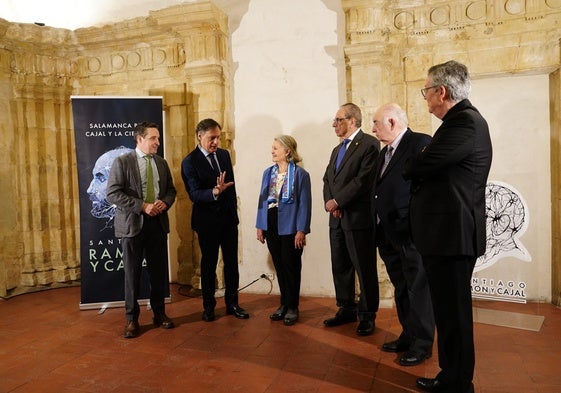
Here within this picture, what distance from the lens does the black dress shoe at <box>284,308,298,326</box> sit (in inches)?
152

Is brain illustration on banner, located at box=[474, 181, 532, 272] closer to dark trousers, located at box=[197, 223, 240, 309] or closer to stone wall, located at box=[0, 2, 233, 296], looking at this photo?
dark trousers, located at box=[197, 223, 240, 309]

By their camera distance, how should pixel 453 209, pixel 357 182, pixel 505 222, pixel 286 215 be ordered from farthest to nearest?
pixel 505 222
pixel 286 215
pixel 357 182
pixel 453 209

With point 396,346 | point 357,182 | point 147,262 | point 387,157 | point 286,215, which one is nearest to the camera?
point 387,157

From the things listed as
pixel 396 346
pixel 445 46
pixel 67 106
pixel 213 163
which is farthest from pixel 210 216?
pixel 67 106

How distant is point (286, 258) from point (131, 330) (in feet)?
4.45

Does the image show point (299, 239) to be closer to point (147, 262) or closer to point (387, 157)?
point (387, 157)

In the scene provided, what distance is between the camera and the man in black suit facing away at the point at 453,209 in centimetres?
220

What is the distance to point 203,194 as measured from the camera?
3.91 meters

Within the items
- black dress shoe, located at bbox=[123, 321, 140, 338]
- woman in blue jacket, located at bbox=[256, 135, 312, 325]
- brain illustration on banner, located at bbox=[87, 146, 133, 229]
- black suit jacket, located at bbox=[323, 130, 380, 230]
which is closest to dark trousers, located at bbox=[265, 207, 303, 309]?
woman in blue jacket, located at bbox=[256, 135, 312, 325]

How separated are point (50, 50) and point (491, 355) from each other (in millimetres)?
5617

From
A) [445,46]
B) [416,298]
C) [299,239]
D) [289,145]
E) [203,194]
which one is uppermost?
[445,46]

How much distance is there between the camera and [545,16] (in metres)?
4.04

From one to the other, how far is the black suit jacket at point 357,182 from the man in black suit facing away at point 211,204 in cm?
99

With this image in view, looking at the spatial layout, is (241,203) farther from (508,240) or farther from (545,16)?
(545,16)
